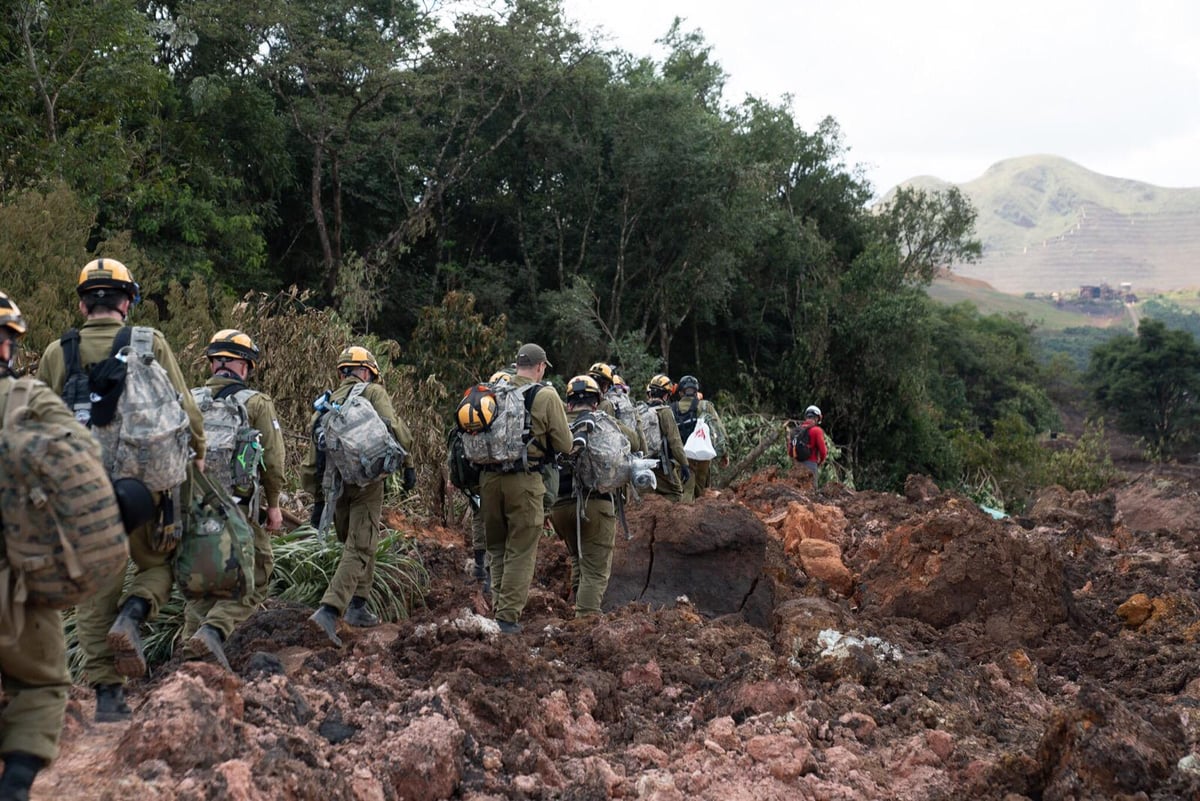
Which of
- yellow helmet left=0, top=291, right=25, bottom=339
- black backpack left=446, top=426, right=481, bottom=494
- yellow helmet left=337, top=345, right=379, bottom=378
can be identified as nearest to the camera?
yellow helmet left=0, top=291, right=25, bottom=339

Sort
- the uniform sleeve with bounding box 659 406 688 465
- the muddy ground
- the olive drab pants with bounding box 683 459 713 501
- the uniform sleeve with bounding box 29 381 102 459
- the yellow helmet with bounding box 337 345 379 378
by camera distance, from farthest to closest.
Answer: the olive drab pants with bounding box 683 459 713 501
the uniform sleeve with bounding box 659 406 688 465
the yellow helmet with bounding box 337 345 379 378
the muddy ground
the uniform sleeve with bounding box 29 381 102 459

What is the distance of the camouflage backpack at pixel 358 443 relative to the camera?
6031mm

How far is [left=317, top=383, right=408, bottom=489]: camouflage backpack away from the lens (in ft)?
19.8

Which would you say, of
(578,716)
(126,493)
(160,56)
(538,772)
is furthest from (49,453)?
(160,56)

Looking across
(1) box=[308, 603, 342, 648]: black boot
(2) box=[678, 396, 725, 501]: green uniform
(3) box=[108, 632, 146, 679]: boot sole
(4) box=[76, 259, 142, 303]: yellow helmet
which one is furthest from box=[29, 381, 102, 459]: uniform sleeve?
(2) box=[678, 396, 725, 501]: green uniform

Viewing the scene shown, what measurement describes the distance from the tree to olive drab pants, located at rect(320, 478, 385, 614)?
42.5 meters

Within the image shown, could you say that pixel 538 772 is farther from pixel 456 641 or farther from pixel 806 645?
pixel 806 645

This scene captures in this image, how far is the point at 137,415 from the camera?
4074 mm

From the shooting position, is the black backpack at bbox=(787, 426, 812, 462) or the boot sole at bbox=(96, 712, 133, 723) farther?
the black backpack at bbox=(787, 426, 812, 462)

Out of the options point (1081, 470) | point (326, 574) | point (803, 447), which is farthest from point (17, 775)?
point (1081, 470)

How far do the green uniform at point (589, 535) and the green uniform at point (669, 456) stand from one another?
9.56ft

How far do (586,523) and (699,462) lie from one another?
5324mm

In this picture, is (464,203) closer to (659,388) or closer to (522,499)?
(659,388)

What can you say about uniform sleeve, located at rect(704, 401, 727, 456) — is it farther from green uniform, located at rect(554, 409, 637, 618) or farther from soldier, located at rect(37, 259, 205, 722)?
soldier, located at rect(37, 259, 205, 722)
